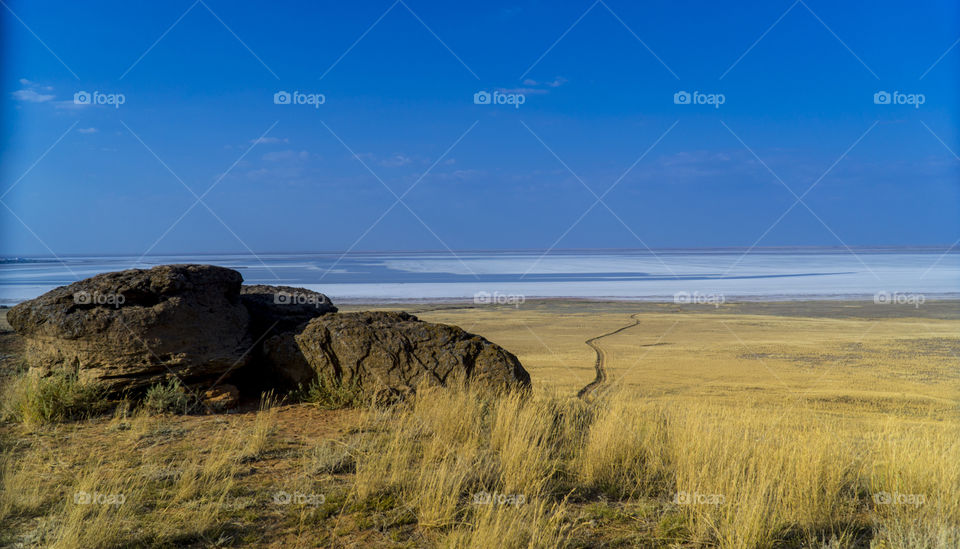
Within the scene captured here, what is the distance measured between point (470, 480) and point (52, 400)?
211 inches

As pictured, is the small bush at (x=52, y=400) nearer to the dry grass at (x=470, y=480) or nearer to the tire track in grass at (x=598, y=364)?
the dry grass at (x=470, y=480)

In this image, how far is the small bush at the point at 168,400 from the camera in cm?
746

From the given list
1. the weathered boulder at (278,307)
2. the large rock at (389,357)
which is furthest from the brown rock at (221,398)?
the weathered boulder at (278,307)

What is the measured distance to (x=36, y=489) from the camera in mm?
4652

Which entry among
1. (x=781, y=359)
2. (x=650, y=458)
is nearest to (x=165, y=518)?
(x=650, y=458)

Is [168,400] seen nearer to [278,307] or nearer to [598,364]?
[278,307]

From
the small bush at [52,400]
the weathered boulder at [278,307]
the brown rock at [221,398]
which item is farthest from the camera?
the weathered boulder at [278,307]

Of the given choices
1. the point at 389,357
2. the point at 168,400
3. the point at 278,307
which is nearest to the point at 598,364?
the point at 389,357

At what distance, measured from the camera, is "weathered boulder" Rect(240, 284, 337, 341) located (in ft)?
30.1

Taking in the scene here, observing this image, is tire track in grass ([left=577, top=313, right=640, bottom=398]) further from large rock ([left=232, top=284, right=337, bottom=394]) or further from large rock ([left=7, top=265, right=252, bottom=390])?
large rock ([left=7, top=265, right=252, bottom=390])

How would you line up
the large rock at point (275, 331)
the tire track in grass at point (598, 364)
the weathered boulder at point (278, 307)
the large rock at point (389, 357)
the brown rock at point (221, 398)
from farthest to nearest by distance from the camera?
1. the tire track in grass at point (598, 364)
2. the weathered boulder at point (278, 307)
3. the large rock at point (275, 331)
4. the large rock at point (389, 357)
5. the brown rock at point (221, 398)

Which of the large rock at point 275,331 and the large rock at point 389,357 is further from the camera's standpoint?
the large rock at point 275,331

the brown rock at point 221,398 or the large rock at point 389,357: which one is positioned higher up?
the large rock at point 389,357

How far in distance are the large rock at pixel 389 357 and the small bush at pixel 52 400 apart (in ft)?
7.06
